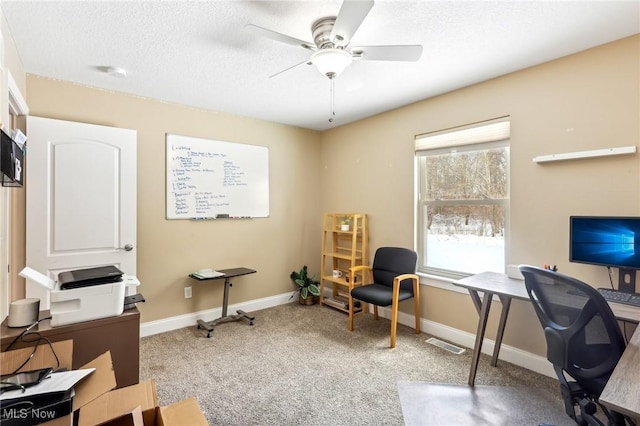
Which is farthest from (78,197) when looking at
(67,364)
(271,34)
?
(271,34)

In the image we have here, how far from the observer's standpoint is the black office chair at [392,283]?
2945 millimetres

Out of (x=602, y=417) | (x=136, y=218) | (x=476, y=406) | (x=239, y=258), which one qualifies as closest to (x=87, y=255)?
(x=136, y=218)

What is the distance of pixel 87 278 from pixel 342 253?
3022mm

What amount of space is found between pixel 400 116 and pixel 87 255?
11.0ft

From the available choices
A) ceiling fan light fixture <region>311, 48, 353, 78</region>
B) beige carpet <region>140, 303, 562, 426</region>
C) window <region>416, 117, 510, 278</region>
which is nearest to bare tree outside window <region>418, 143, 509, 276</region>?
window <region>416, 117, 510, 278</region>

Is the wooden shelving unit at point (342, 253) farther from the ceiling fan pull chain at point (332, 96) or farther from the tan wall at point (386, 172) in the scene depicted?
the ceiling fan pull chain at point (332, 96)

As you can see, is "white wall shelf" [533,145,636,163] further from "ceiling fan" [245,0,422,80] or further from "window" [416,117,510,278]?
"ceiling fan" [245,0,422,80]

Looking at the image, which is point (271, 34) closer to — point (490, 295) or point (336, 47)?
point (336, 47)

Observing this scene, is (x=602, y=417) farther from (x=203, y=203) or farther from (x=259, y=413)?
(x=203, y=203)

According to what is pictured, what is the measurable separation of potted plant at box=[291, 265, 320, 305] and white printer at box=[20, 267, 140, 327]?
2.62 m

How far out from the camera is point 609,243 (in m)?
2.00

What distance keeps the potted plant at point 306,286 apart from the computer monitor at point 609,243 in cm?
277

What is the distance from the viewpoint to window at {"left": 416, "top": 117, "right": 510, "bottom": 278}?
2777mm

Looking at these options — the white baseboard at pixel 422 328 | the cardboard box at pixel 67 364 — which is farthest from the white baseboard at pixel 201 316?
the cardboard box at pixel 67 364
